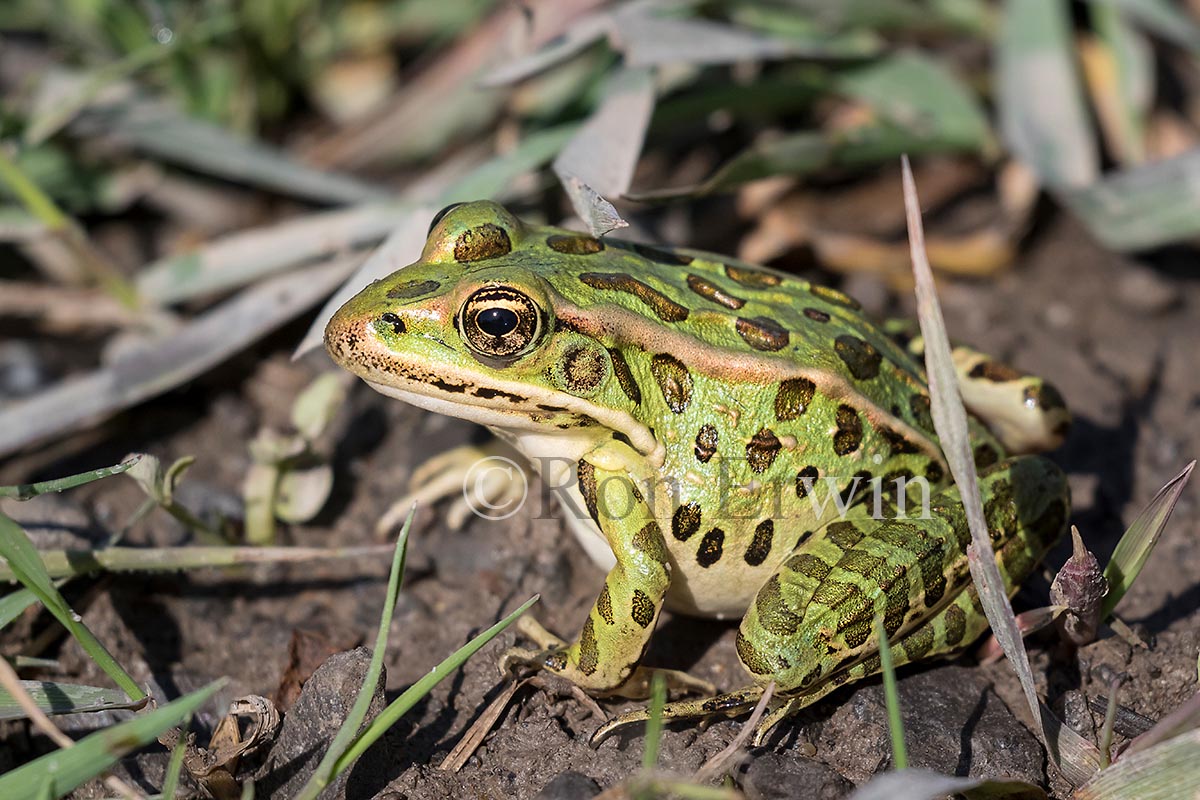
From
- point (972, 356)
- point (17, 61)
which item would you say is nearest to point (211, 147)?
point (17, 61)

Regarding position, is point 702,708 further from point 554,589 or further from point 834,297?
point 834,297

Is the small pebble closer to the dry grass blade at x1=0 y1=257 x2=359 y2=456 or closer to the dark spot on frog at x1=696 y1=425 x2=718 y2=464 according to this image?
the dark spot on frog at x1=696 y1=425 x2=718 y2=464

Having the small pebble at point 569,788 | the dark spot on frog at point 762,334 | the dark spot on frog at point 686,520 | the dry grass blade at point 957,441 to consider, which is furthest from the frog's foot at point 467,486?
the dry grass blade at point 957,441

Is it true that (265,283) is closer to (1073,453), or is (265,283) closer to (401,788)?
(401,788)

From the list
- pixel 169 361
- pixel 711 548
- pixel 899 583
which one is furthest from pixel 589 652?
pixel 169 361

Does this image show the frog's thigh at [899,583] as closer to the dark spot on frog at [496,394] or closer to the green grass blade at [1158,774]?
the green grass blade at [1158,774]

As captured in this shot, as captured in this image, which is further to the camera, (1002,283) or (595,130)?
(1002,283)

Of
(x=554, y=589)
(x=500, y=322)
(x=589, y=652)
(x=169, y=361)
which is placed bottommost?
(x=554, y=589)
